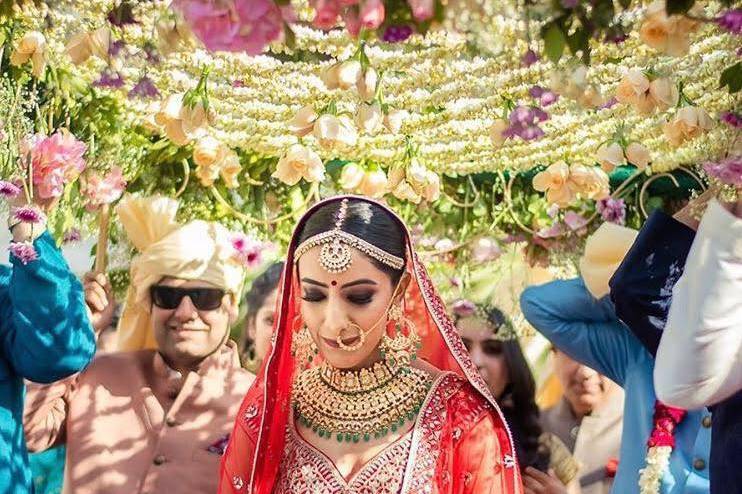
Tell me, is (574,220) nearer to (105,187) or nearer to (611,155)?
(611,155)

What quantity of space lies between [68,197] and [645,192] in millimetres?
2381

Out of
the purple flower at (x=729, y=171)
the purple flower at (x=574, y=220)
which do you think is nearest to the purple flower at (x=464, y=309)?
the purple flower at (x=574, y=220)

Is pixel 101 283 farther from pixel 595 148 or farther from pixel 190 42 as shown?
pixel 190 42

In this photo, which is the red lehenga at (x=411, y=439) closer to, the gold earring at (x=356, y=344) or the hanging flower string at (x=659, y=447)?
the gold earring at (x=356, y=344)

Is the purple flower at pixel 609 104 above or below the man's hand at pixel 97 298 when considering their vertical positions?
above

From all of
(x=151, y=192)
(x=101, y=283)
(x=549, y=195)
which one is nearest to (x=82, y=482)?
(x=101, y=283)

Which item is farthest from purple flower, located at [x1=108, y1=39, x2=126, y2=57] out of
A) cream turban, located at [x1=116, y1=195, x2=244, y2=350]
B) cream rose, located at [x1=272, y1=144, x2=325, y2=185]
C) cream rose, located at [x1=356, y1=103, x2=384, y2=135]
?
cream turban, located at [x1=116, y1=195, x2=244, y2=350]

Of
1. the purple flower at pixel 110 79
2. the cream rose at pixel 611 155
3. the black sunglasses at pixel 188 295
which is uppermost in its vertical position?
the purple flower at pixel 110 79

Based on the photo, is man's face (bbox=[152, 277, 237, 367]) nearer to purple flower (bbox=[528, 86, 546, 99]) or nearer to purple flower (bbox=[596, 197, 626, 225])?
purple flower (bbox=[528, 86, 546, 99])

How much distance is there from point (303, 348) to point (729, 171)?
5.42 feet

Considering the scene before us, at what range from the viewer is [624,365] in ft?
14.0

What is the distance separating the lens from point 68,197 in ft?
15.3

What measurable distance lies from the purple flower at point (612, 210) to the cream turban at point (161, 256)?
1414 millimetres

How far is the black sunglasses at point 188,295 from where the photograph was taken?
4547mm
